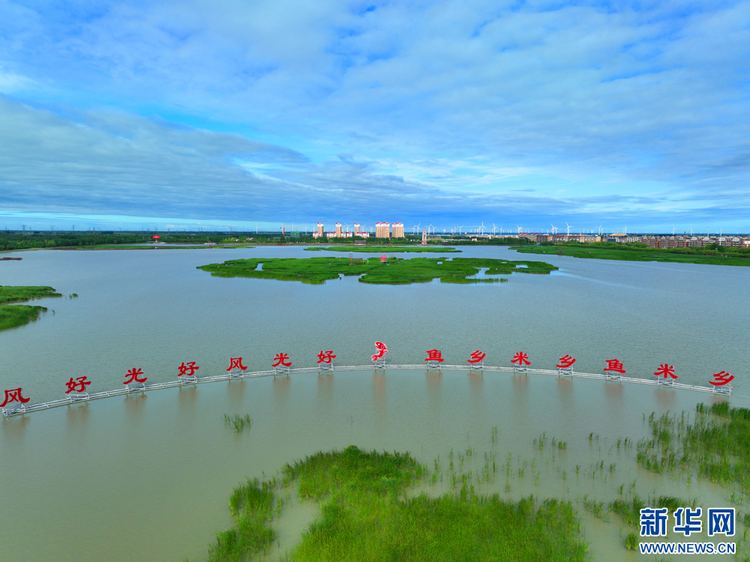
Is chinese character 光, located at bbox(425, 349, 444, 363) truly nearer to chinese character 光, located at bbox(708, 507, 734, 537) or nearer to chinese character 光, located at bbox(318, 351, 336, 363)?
chinese character 光, located at bbox(318, 351, 336, 363)

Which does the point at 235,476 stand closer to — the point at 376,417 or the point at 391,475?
the point at 391,475

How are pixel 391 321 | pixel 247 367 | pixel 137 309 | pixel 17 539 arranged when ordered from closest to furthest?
pixel 17 539, pixel 247 367, pixel 391 321, pixel 137 309

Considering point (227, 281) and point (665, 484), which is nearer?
point (665, 484)

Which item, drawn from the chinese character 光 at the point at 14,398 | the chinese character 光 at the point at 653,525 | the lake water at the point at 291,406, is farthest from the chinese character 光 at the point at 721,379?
the chinese character 光 at the point at 14,398

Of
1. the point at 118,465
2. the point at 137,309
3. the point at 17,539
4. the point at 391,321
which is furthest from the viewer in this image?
the point at 137,309

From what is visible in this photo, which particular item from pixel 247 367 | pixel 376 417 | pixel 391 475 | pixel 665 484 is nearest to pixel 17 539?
pixel 391 475

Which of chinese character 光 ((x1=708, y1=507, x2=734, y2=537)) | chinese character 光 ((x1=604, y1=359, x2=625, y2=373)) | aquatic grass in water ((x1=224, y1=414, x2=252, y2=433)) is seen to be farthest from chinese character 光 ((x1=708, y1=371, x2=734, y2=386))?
aquatic grass in water ((x1=224, y1=414, x2=252, y2=433))

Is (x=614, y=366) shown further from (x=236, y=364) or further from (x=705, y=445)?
(x=236, y=364)
